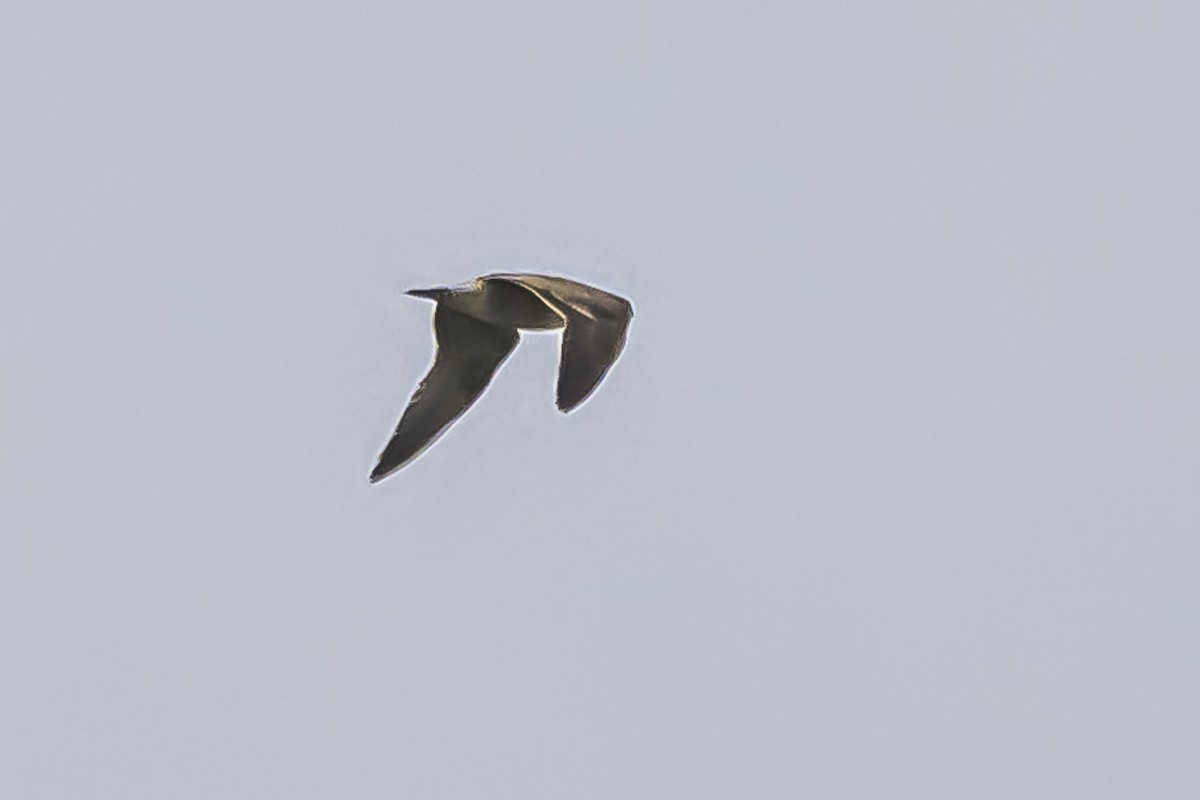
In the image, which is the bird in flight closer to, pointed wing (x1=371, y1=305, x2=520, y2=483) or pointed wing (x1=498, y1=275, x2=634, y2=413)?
pointed wing (x1=371, y1=305, x2=520, y2=483)

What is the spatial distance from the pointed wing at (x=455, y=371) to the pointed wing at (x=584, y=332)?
6.96ft

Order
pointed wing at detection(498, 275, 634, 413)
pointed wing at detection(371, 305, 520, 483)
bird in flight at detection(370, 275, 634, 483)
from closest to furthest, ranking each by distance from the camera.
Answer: pointed wing at detection(498, 275, 634, 413), bird in flight at detection(370, 275, 634, 483), pointed wing at detection(371, 305, 520, 483)

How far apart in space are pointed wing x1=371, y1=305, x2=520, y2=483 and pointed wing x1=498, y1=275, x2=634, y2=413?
2.12m

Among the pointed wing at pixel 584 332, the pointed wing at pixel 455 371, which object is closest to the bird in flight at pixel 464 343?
the pointed wing at pixel 455 371

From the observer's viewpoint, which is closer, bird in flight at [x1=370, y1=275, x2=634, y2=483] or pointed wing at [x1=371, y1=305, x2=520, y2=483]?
bird in flight at [x1=370, y1=275, x2=634, y2=483]

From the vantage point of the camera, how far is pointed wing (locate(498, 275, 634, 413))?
27.8 m

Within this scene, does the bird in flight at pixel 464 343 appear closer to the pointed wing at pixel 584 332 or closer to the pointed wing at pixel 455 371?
the pointed wing at pixel 455 371

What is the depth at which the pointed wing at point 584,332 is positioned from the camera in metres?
27.8

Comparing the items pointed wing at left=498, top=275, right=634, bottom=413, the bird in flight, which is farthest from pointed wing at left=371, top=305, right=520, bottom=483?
pointed wing at left=498, top=275, right=634, bottom=413

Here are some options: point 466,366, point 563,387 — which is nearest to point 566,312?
point 563,387

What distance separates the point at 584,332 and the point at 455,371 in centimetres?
315

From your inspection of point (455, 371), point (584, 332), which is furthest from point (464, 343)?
point (584, 332)

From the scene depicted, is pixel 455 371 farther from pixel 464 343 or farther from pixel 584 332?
pixel 584 332

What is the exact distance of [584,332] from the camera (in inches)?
1105
